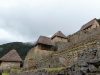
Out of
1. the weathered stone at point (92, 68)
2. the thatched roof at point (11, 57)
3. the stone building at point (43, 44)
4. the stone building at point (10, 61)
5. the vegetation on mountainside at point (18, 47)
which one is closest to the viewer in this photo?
the weathered stone at point (92, 68)

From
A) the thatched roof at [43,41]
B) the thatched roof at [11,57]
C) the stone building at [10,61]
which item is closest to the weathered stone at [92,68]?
the stone building at [10,61]

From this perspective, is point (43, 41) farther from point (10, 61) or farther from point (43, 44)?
point (10, 61)

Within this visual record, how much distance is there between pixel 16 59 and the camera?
34.9 m

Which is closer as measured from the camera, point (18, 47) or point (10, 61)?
point (10, 61)

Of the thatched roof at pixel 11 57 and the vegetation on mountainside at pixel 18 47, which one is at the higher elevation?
the vegetation on mountainside at pixel 18 47

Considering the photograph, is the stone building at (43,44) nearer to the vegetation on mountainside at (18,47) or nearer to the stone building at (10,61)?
the stone building at (10,61)

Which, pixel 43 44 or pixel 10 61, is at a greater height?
pixel 43 44

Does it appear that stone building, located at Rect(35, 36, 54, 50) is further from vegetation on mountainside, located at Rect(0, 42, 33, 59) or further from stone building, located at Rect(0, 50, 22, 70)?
vegetation on mountainside, located at Rect(0, 42, 33, 59)

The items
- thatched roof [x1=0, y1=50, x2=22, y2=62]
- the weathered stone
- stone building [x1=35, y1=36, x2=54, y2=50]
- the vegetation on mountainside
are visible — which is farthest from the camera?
the vegetation on mountainside

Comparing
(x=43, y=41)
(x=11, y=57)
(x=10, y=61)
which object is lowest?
(x=10, y=61)

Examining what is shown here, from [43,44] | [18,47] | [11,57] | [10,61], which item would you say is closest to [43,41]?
[43,44]

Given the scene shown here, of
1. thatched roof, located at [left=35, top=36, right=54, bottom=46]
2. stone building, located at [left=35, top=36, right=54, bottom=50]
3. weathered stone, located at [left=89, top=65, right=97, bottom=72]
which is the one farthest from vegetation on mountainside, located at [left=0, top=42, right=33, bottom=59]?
weathered stone, located at [left=89, top=65, right=97, bottom=72]

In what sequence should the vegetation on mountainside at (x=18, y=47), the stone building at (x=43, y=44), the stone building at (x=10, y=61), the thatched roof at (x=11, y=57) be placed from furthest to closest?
the vegetation on mountainside at (x=18, y=47) → the stone building at (x=43, y=44) → the thatched roof at (x=11, y=57) → the stone building at (x=10, y=61)

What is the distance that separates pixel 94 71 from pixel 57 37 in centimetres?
3757
